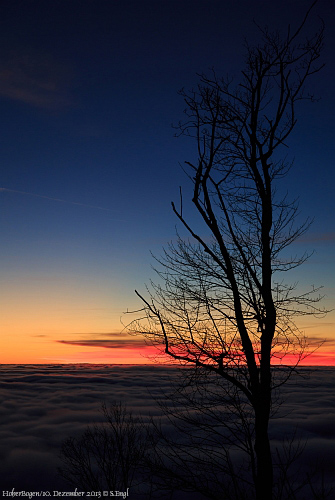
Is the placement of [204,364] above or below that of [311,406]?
above

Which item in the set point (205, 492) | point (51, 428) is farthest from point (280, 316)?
point (51, 428)

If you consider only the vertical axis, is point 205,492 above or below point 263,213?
below

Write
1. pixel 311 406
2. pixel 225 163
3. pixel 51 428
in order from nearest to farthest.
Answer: pixel 225 163 → pixel 51 428 → pixel 311 406

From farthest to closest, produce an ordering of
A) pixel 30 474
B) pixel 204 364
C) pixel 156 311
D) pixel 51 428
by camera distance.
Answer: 1. pixel 51 428
2. pixel 30 474
3. pixel 204 364
4. pixel 156 311

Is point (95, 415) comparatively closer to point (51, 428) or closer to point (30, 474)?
point (51, 428)

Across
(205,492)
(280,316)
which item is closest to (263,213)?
(280,316)

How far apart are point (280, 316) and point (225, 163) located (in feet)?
12.6

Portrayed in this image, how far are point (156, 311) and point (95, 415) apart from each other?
15910 cm

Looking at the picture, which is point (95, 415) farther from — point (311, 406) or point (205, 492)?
point (205, 492)

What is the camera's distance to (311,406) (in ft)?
642

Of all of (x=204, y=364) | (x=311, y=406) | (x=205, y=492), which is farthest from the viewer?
(x=311, y=406)

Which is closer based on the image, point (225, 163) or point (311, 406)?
point (225, 163)

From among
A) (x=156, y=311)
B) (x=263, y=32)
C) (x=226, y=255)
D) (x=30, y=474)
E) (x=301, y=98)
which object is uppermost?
(x=263, y=32)

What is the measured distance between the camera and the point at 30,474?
104m
